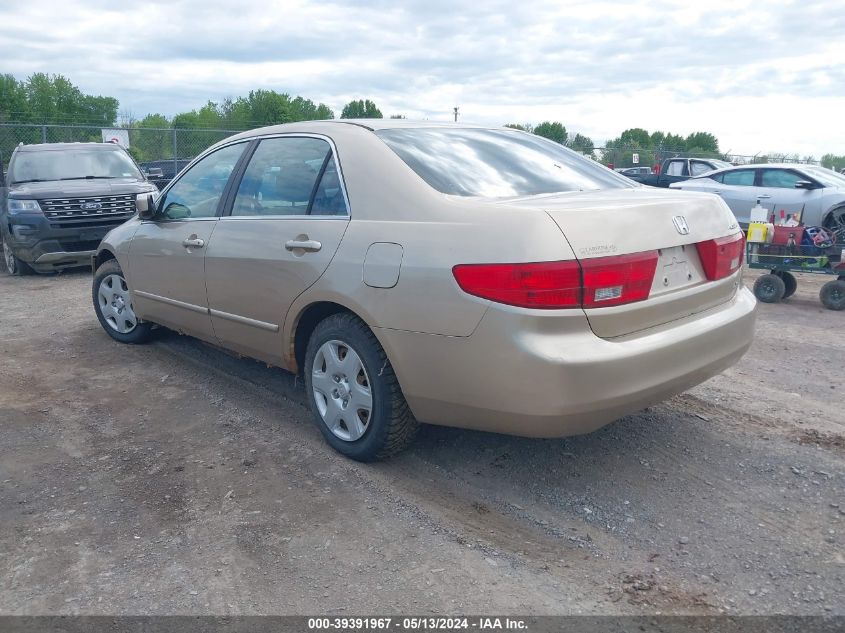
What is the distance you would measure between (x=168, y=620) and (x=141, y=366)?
128 inches

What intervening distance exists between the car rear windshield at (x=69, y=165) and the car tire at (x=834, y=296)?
9329 millimetres

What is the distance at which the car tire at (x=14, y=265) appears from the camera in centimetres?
973

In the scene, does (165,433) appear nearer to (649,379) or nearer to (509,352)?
(509,352)

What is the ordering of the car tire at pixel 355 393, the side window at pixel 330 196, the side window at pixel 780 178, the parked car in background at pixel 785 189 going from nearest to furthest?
1. the car tire at pixel 355 393
2. the side window at pixel 330 196
3. the parked car in background at pixel 785 189
4. the side window at pixel 780 178

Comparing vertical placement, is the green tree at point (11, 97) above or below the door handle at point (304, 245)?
above

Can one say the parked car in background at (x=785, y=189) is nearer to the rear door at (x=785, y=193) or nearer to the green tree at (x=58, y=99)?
the rear door at (x=785, y=193)

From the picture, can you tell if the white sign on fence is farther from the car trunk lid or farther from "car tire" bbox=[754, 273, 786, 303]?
the car trunk lid

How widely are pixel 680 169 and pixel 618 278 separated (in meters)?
18.3

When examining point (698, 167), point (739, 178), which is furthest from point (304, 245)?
point (698, 167)

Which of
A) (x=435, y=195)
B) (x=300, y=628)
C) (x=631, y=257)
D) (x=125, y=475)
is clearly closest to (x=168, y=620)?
(x=300, y=628)

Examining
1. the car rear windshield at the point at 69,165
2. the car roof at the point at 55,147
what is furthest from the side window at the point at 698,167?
the car roof at the point at 55,147

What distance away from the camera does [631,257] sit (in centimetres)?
299

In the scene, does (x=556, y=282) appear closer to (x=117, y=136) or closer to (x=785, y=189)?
(x=785, y=189)

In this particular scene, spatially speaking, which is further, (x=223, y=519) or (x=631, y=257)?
(x=223, y=519)
